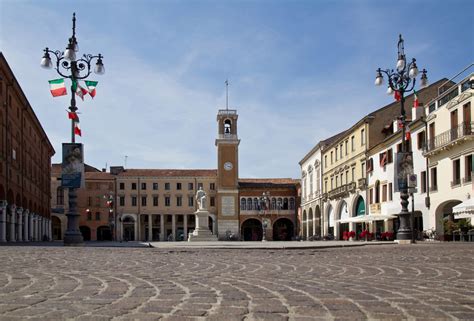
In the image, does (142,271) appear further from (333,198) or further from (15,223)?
(333,198)

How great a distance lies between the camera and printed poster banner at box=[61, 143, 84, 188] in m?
24.2

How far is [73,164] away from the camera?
80.0 feet

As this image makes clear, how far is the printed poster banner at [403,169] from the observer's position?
2755 cm

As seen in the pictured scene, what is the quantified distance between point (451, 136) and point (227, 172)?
5545 centimetres

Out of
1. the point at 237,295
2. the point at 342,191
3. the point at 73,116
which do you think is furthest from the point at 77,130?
the point at 342,191

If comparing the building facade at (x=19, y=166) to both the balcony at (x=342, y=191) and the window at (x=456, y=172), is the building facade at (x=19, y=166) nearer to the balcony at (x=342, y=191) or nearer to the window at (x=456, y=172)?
the window at (x=456, y=172)

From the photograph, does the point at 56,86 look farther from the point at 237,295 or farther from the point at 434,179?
the point at 434,179

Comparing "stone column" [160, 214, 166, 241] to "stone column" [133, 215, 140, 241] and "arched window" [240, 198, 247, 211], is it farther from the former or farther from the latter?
"arched window" [240, 198, 247, 211]

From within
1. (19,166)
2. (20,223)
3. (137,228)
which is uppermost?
(19,166)

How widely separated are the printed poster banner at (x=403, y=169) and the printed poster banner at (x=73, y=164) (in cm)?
1382

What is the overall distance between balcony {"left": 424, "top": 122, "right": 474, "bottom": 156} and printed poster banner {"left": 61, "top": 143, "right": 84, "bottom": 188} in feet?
64.7

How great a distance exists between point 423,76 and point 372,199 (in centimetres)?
2263

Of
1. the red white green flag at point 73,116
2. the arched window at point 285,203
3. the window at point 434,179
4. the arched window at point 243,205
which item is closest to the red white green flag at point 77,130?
the red white green flag at point 73,116

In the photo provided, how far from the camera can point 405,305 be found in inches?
231
